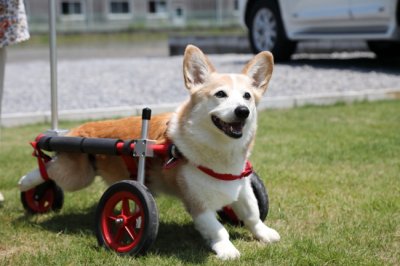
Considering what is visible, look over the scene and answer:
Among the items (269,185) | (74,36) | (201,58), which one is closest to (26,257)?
(201,58)

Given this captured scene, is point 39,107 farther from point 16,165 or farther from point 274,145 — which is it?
point 274,145

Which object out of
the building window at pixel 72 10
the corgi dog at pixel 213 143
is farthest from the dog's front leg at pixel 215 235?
the building window at pixel 72 10

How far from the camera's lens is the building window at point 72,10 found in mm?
42250

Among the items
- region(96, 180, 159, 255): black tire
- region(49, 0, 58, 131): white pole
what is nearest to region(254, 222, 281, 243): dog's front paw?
region(96, 180, 159, 255): black tire

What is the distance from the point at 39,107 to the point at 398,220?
498 centimetres

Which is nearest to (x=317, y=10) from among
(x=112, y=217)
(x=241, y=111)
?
(x=241, y=111)

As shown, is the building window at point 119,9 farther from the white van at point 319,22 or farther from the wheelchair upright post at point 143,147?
the wheelchair upright post at point 143,147

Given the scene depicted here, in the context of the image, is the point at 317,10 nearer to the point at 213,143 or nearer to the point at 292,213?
the point at 292,213

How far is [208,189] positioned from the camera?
3.26 m

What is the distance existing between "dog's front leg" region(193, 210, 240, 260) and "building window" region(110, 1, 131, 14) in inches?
1631

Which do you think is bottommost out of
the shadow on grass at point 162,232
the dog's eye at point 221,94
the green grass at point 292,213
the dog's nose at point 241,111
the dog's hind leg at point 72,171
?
the shadow on grass at point 162,232

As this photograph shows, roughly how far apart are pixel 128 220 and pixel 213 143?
22.2 inches

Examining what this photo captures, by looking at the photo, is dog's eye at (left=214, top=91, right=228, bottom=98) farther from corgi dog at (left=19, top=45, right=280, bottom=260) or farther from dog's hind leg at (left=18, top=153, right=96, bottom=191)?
dog's hind leg at (left=18, top=153, right=96, bottom=191)

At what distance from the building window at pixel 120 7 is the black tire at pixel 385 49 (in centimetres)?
3412
